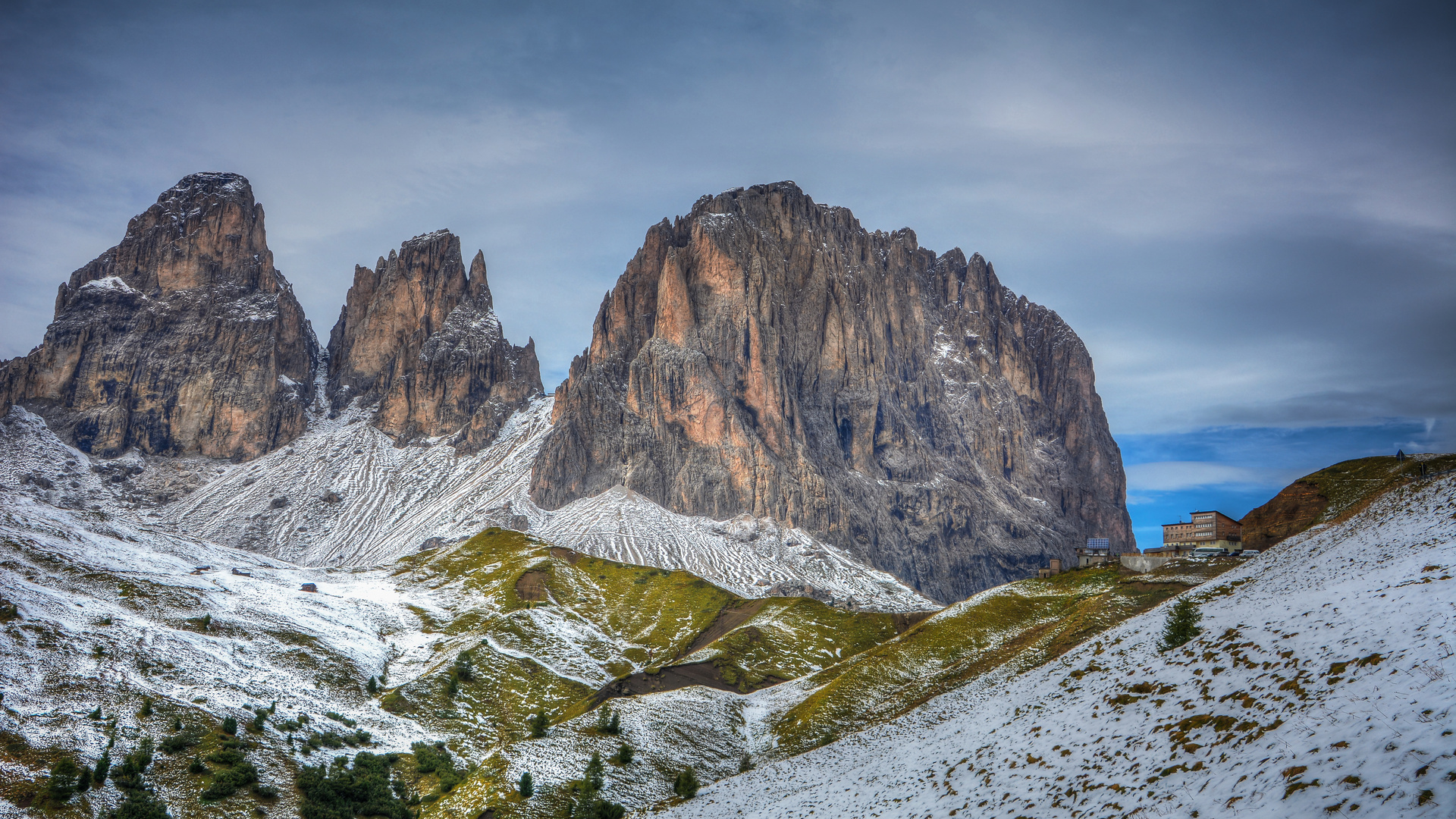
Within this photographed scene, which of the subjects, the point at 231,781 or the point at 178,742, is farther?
the point at 178,742

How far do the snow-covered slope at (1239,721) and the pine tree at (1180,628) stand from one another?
3.08ft

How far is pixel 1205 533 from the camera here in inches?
4936

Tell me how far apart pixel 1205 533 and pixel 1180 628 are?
3880 inches

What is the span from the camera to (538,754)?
6059cm

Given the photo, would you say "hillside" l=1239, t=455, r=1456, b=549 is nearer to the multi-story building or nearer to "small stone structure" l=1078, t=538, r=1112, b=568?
the multi-story building

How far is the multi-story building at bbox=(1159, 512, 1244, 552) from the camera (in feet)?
368

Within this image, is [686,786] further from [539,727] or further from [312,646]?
[312,646]

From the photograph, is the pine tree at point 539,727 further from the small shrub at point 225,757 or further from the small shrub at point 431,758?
the small shrub at point 225,757

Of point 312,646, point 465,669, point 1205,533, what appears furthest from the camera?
Answer: point 1205,533

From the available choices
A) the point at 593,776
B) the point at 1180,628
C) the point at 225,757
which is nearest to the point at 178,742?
the point at 225,757

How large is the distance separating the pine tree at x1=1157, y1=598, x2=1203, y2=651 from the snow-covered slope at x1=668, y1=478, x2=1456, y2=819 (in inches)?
37.0

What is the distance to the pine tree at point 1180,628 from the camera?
39.1 meters

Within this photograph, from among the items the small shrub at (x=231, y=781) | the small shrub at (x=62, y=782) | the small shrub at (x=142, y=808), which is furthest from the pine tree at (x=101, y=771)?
the small shrub at (x=231, y=781)

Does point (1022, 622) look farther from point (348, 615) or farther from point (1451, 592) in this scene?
point (348, 615)
